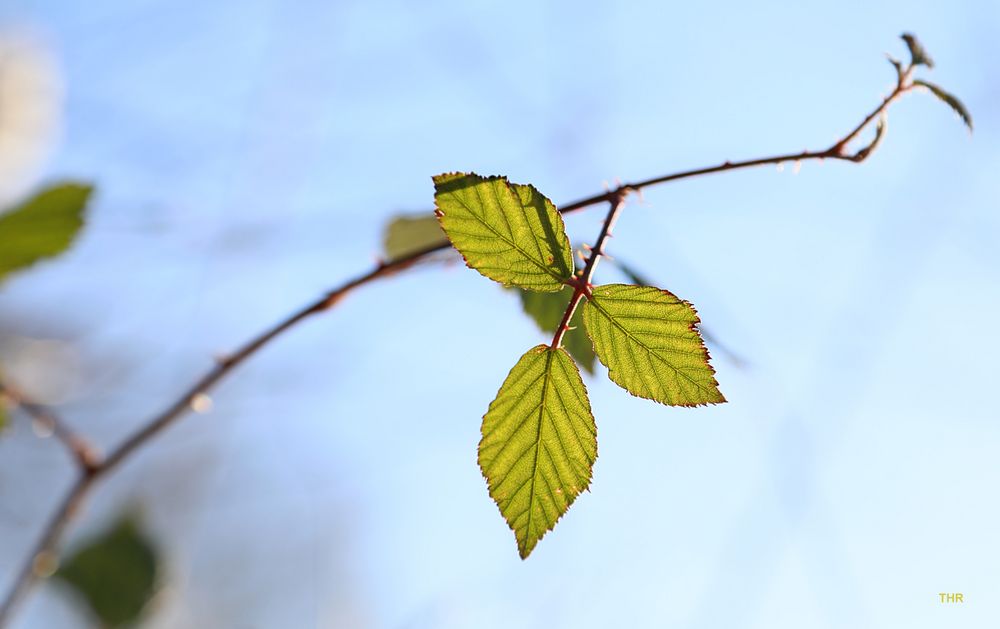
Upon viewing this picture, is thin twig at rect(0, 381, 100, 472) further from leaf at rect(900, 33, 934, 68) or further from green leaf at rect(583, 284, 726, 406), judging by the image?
leaf at rect(900, 33, 934, 68)

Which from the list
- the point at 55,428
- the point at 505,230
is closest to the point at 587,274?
the point at 505,230

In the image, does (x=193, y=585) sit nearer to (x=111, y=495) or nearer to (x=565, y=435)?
(x=111, y=495)

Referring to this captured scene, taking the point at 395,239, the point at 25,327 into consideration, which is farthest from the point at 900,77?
the point at 25,327

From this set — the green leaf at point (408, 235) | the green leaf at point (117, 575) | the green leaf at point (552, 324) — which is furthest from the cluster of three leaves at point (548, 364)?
the green leaf at point (117, 575)

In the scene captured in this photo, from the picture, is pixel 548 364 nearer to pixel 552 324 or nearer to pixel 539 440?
pixel 539 440

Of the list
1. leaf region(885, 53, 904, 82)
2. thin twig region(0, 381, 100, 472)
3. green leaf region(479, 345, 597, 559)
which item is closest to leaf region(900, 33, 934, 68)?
leaf region(885, 53, 904, 82)

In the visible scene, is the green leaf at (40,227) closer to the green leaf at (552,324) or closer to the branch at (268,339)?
the branch at (268,339)
